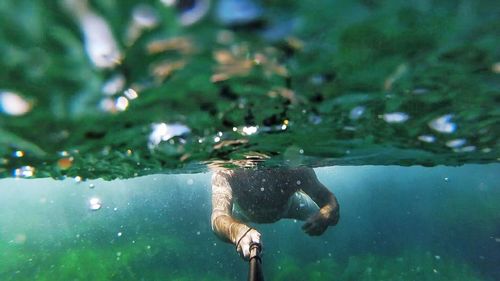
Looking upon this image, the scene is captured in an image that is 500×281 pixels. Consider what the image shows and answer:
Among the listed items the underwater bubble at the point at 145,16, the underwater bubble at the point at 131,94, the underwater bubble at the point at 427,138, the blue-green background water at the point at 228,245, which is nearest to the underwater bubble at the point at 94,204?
the blue-green background water at the point at 228,245

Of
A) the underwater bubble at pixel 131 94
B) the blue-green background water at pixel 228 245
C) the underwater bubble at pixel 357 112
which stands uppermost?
the underwater bubble at pixel 357 112

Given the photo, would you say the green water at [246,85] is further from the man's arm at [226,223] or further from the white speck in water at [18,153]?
the man's arm at [226,223]

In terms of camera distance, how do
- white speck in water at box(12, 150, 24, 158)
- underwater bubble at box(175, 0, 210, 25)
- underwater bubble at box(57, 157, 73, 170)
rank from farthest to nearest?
underwater bubble at box(57, 157, 73, 170) → white speck in water at box(12, 150, 24, 158) → underwater bubble at box(175, 0, 210, 25)

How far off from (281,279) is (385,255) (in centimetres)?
929

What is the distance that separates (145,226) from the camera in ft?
109

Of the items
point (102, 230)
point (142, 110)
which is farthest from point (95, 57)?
point (102, 230)

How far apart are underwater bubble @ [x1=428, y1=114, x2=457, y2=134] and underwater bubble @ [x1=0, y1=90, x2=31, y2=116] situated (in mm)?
7212

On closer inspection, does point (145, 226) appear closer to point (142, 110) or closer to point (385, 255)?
point (385, 255)

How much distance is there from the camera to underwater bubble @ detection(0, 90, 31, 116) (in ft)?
14.5

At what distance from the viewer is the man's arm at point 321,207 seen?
10.4 meters

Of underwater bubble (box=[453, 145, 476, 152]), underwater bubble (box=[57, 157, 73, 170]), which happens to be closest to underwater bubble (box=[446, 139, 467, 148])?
underwater bubble (box=[453, 145, 476, 152])

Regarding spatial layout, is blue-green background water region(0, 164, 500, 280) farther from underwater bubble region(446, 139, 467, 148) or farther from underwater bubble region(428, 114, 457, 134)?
underwater bubble region(428, 114, 457, 134)

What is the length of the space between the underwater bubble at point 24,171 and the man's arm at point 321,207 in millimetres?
7622

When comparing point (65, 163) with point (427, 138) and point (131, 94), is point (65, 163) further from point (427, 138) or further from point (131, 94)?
point (427, 138)
